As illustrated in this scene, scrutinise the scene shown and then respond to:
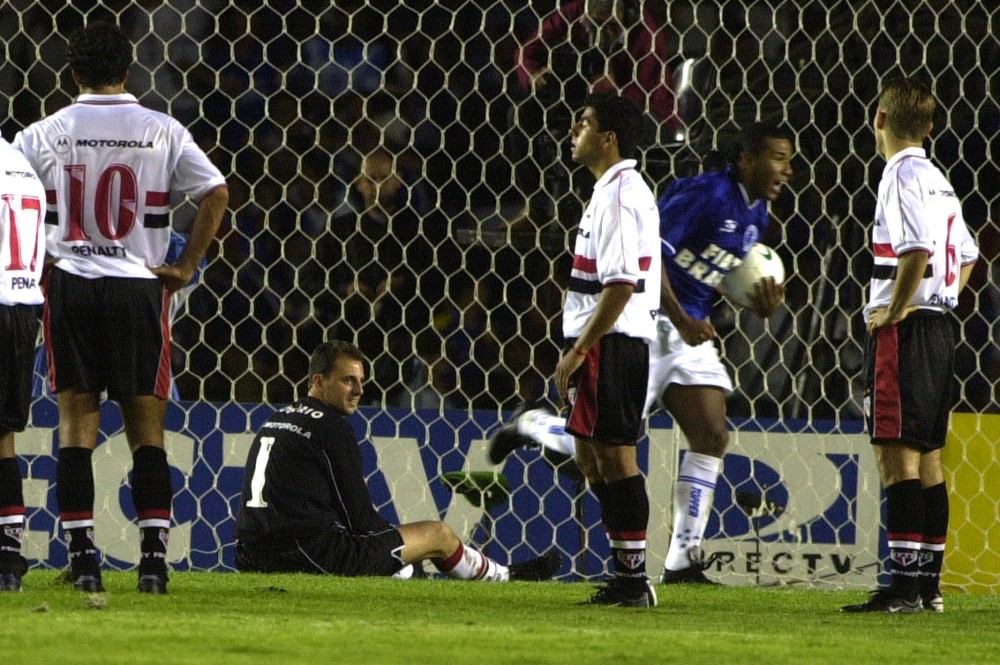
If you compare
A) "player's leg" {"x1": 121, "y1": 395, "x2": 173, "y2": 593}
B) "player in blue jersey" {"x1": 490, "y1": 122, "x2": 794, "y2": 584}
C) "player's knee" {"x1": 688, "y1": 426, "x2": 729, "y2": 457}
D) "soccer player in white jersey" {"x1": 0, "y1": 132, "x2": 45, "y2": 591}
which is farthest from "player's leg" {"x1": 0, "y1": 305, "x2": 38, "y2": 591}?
"player's knee" {"x1": 688, "y1": 426, "x2": 729, "y2": 457}

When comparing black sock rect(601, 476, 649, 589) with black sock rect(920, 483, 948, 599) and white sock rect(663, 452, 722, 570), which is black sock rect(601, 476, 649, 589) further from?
white sock rect(663, 452, 722, 570)

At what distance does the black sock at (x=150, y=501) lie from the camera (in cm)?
348

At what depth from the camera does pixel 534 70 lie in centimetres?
573

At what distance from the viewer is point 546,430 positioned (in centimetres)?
499

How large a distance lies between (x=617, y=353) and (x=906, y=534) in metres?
0.81

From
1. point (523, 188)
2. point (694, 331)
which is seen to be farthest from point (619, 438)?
point (523, 188)

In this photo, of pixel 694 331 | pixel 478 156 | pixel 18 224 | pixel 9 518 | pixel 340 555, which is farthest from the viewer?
pixel 478 156

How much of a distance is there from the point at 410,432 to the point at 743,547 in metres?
1.15

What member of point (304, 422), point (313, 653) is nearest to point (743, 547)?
point (304, 422)

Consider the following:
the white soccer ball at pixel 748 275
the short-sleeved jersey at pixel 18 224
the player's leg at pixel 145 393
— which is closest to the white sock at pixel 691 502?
the white soccer ball at pixel 748 275

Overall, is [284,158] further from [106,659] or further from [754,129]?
[106,659]

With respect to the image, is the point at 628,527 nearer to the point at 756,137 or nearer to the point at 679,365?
the point at 679,365

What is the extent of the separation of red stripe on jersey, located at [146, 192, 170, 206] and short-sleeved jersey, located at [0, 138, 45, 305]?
0.74 feet

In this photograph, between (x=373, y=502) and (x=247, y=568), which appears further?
(x=373, y=502)
